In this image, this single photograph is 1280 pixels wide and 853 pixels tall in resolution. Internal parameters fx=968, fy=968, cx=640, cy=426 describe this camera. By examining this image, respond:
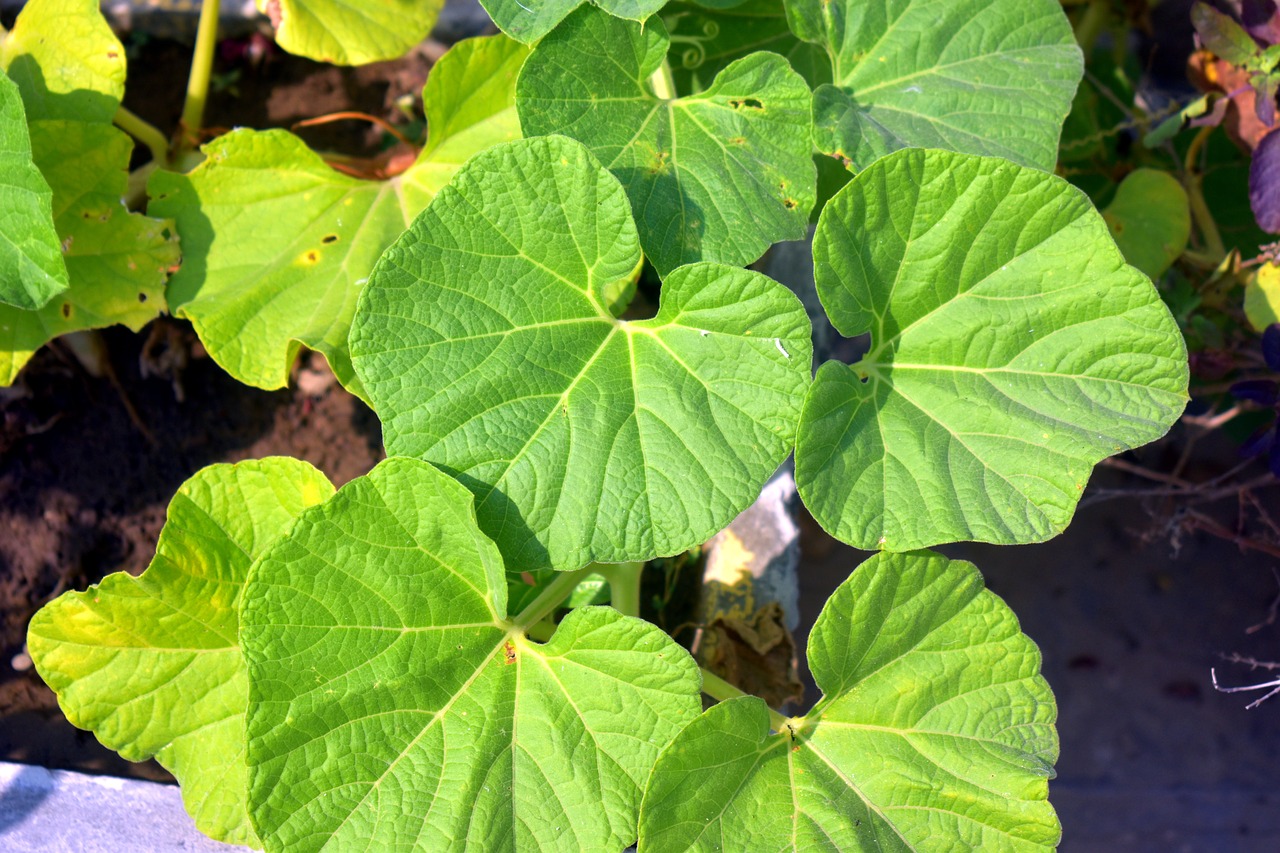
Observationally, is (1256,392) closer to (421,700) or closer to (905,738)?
(905,738)

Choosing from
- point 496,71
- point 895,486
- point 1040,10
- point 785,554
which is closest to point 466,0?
point 496,71

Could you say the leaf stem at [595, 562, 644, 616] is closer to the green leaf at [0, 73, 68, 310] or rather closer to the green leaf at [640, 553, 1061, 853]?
the green leaf at [640, 553, 1061, 853]

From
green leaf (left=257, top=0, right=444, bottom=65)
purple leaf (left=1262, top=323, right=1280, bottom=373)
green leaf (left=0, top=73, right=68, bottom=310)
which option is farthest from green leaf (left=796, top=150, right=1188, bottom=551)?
green leaf (left=0, top=73, right=68, bottom=310)

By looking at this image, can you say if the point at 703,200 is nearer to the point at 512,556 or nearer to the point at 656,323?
the point at 656,323

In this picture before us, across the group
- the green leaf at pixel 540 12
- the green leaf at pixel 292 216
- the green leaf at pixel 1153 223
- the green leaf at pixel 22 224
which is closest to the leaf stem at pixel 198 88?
the green leaf at pixel 292 216

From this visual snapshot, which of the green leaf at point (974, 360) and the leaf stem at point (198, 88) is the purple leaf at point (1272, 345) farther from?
the leaf stem at point (198, 88)

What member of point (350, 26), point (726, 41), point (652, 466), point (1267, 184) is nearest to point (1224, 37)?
point (1267, 184)
